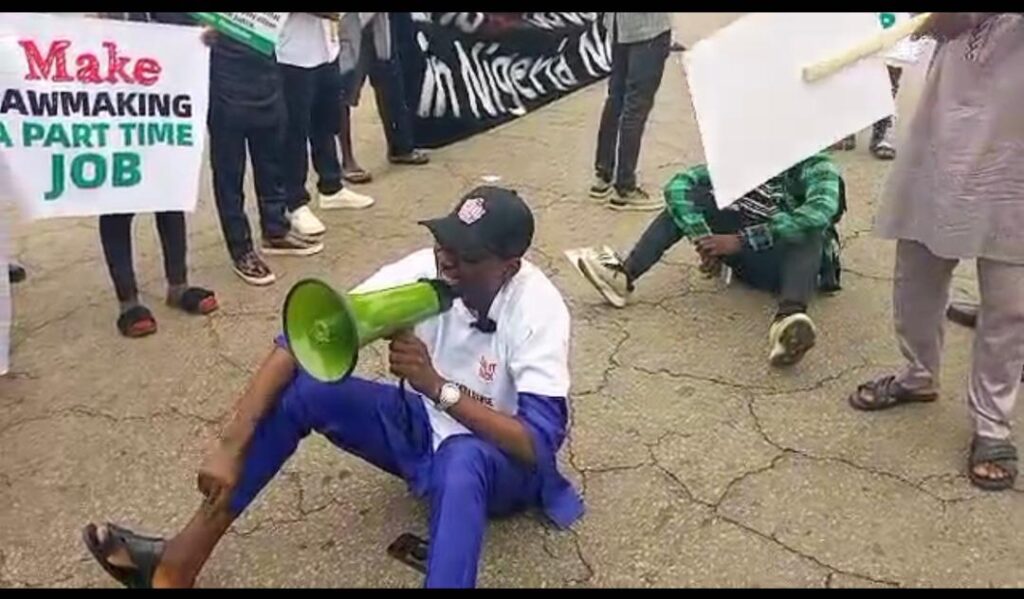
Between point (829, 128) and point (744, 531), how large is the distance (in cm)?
123

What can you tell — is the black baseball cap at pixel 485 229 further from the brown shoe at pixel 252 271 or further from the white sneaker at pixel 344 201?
the white sneaker at pixel 344 201

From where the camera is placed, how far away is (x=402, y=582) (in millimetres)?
2609

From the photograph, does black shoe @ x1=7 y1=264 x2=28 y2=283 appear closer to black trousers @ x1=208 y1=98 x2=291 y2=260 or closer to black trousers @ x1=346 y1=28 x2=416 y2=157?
black trousers @ x1=208 y1=98 x2=291 y2=260

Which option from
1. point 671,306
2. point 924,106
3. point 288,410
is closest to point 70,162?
point 288,410

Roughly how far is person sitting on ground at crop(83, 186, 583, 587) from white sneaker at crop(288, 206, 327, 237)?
2.21 meters

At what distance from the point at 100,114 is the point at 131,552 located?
1651mm

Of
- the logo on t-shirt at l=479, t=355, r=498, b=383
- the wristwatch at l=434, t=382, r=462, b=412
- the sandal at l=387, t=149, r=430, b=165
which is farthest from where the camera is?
the sandal at l=387, t=149, r=430, b=165

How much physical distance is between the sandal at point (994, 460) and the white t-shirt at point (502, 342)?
129cm

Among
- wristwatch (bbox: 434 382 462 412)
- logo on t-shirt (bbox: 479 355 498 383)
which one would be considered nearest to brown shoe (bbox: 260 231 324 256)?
logo on t-shirt (bbox: 479 355 498 383)

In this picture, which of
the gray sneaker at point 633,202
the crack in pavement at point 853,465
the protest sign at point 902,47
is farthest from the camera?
the gray sneaker at point 633,202

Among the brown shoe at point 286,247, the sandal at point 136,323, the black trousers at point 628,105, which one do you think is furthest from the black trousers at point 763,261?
the sandal at point 136,323

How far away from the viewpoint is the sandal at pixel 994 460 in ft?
9.80

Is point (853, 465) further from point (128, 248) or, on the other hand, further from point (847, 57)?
point (128, 248)

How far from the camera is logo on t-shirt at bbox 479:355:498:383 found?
257 cm
